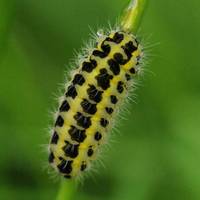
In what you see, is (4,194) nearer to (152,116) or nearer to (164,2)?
(152,116)

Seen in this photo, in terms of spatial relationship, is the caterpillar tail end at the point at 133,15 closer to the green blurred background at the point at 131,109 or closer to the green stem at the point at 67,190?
the green stem at the point at 67,190

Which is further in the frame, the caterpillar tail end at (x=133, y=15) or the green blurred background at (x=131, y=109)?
the green blurred background at (x=131, y=109)

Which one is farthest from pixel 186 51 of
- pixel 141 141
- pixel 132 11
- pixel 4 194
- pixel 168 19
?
pixel 132 11

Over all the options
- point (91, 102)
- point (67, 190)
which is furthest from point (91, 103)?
point (67, 190)

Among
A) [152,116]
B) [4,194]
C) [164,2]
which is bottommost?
[4,194]

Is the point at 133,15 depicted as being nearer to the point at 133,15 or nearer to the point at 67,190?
the point at 133,15

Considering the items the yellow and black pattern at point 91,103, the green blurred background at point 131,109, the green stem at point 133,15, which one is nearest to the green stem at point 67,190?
the yellow and black pattern at point 91,103

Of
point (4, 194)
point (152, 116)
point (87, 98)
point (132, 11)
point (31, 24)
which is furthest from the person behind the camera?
point (31, 24)
